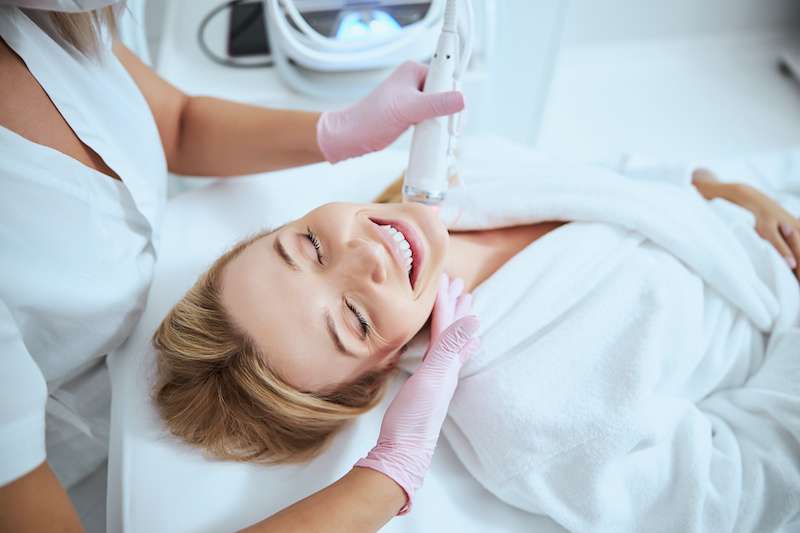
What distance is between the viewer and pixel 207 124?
1168 millimetres

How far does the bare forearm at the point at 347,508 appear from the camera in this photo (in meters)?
0.75

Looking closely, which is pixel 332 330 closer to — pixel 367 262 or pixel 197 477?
pixel 367 262

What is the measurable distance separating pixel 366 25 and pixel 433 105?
488mm

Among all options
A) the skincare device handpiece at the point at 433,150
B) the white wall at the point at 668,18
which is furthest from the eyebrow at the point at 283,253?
the white wall at the point at 668,18

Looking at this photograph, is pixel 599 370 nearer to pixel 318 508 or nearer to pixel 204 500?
pixel 318 508

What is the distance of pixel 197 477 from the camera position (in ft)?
2.89

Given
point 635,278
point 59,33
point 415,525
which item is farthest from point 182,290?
point 635,278

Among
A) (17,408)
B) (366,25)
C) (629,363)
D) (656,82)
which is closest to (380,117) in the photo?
(366,25)

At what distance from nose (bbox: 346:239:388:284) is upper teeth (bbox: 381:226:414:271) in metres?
0.04

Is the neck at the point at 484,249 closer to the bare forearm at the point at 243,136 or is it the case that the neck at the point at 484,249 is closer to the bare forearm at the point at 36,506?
the bare forearm at the point at 243,136

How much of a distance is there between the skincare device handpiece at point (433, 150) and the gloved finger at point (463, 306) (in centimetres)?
19

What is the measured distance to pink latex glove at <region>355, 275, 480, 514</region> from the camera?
2.71 feet

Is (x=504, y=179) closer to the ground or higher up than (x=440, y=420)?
higher up

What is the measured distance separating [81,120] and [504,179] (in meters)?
0.77
